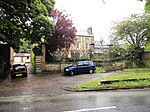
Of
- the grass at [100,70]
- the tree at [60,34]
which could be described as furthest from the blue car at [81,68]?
the tree at [60,34]

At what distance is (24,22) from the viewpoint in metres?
20.4

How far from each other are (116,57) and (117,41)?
2374 millimetres

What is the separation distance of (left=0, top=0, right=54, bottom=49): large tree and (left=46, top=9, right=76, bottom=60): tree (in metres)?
1.80

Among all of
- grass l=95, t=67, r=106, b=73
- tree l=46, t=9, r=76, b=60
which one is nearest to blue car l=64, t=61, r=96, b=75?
grass l=95, t=67, r=106, b=73

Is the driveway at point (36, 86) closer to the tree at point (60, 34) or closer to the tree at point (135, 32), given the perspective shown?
the tree at point (60, 34)

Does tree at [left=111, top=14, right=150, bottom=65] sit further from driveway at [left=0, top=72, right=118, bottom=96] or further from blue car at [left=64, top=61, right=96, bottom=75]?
driveway at [left=0, top=72, right=118, bottom=96]

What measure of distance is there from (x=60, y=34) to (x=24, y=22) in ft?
20.8

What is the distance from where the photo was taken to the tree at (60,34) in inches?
1017

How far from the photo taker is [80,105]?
8250mm

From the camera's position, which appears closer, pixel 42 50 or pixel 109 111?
pixel 109 111

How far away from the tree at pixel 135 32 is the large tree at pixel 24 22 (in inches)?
403

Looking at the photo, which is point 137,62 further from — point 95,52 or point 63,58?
point 63,58

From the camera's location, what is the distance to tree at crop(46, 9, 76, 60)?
25828 millimetres

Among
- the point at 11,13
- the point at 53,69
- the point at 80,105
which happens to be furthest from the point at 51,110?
the point at 53,69
